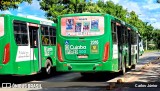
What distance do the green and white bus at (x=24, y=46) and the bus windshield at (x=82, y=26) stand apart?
1.61 metres

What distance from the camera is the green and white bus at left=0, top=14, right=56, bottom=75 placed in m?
15.9

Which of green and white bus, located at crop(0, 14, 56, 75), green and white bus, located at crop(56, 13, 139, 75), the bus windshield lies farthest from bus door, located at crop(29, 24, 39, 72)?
the bus windshield

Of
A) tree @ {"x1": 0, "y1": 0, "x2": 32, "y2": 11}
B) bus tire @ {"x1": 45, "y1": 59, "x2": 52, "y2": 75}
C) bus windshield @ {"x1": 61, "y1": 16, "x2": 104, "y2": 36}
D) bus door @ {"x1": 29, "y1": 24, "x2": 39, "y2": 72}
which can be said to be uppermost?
tree @ {"x1": 0, "y1": 0, "x2": 32, "y2": 11}

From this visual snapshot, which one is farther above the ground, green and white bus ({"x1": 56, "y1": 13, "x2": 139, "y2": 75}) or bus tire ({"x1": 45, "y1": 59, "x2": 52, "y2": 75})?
green and white bus ({"x1": 56, "y1": 13, "x2": 139, "y2": 75})

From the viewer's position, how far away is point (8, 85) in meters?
16.8

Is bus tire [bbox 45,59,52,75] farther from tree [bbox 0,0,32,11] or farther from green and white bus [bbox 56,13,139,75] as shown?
tree [bbox 0,0,32,11]

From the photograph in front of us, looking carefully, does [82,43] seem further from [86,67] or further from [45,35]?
[45,35]

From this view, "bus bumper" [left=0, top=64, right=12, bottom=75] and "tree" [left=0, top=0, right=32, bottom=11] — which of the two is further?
"tree" [left=0, top=0, right=32, bottom=11]

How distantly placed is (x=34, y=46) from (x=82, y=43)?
242 cm

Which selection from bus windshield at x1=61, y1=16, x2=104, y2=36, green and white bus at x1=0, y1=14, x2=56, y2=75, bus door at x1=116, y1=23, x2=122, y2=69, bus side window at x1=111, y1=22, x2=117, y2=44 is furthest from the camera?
bus door at x1=116, y1=23, x2=122, y2=69

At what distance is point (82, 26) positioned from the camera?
57.0ft

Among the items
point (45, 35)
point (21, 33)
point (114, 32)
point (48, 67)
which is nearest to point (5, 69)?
point (21, 33)

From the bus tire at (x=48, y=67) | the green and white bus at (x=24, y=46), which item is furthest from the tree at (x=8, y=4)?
the bus tire at (x=48, y=67)

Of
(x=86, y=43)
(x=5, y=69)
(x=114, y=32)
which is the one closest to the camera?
(x=5, y=69)
